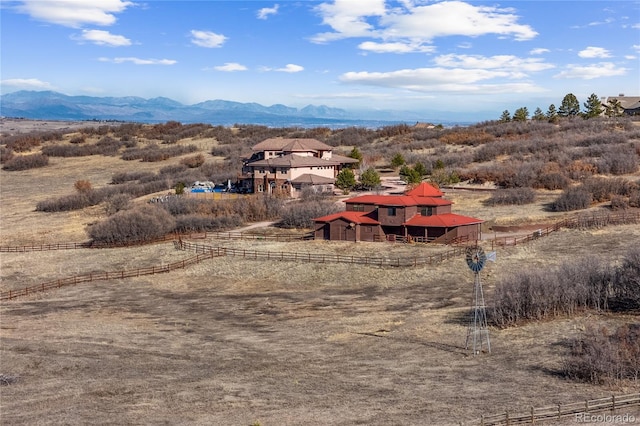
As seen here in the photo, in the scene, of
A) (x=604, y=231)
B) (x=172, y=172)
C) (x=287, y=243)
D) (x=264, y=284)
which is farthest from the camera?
(x=172, y=172)

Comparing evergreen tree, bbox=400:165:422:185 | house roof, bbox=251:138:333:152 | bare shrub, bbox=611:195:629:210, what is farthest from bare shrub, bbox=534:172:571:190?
house roof, bbox=251:138:333:152

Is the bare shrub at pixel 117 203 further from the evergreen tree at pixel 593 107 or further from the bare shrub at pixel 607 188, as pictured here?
the evergreen tree at pixel 593 107

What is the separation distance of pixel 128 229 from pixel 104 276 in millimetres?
11643

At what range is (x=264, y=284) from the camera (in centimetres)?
4525

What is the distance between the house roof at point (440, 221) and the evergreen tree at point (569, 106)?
4105 inches

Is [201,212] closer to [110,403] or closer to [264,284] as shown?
[264,284]

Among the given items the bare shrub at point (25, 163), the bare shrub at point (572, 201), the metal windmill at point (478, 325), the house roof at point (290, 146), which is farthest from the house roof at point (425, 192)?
the bare shrub at point (25, 163)

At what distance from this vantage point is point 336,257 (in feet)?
159

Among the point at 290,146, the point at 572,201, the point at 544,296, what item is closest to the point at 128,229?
the point at 290,146

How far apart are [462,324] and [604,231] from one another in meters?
24.0

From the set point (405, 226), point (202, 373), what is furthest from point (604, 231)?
point (202, 373)

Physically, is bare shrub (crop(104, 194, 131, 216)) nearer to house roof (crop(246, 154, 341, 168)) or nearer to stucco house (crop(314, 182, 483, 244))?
house roof (crop(246, 154, 341, 168))

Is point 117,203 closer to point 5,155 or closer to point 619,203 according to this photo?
point 619,203

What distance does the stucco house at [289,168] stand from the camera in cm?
7738
